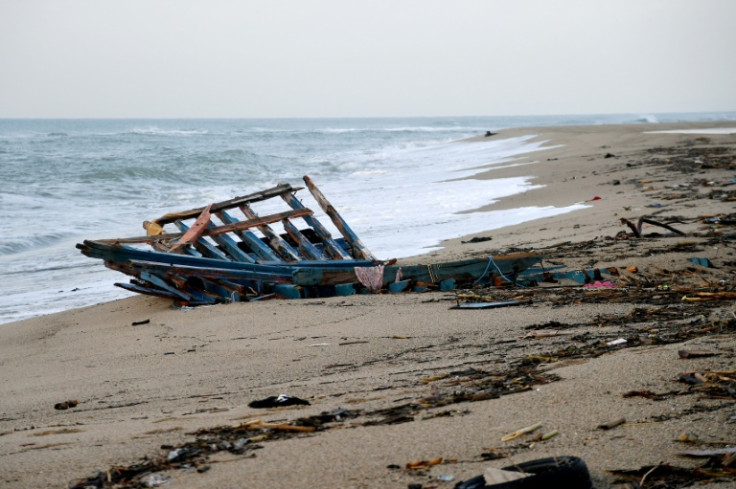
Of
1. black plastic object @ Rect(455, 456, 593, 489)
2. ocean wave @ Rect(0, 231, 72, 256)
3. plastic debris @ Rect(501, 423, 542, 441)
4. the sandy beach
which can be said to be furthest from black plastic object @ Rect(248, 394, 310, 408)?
ocean wave @ Rect(0, 231, 72, 256)

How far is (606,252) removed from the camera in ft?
23.9

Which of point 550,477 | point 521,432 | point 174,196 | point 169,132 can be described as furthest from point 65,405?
point 169,132

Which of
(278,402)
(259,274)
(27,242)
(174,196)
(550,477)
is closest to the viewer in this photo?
(550,477)

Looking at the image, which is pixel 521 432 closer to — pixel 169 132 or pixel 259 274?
pixel 259 274

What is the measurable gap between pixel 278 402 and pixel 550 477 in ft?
5.40

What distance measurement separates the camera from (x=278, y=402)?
3.59 meters

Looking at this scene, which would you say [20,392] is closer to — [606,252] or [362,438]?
[362,438]

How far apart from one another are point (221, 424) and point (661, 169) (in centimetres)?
1299

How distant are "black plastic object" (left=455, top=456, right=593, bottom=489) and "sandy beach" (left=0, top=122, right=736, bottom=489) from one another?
15cm

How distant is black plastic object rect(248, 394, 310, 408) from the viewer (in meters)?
3.57

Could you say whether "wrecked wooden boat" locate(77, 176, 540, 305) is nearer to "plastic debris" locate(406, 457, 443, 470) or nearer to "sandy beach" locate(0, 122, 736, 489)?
"sandy beach" locate(0, 122, 736, 489)

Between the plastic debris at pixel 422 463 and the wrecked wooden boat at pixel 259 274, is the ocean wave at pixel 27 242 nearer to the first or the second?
the wrecked wooden boat at pixel 259 274

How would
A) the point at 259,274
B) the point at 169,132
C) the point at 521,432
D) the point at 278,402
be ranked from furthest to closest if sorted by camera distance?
the point at 169,132, the point at 259,274, the point at 278,402, the point at 521,432

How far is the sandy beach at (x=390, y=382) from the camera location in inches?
108
